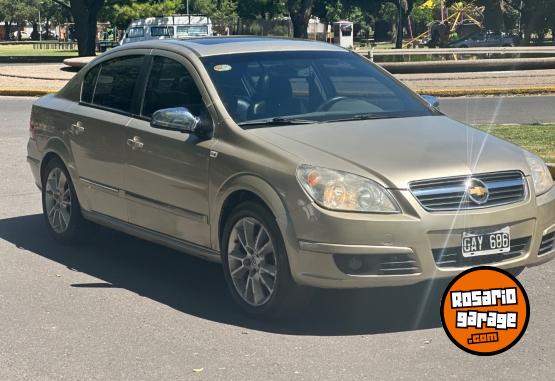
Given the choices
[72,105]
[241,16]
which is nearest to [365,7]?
[241,16]

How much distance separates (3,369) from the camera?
577 cm

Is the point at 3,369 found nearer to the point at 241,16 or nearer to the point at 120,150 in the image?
the point at 120,150

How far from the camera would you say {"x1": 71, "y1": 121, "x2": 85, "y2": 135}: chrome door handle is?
856 centimetres

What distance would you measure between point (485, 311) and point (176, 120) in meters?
2.92

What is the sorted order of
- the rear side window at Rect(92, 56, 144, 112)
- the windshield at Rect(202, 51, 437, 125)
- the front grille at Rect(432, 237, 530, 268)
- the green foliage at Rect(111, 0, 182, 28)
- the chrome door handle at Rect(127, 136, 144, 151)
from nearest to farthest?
the front grille at Rect(432, 237, 530, 268)
the windshield at Rect(202, 51, 437, 125)
the chrome door handle at Rect(127, 136, 144, 151)
the rear side window at Rect(92, 56, 144, 112)
the green foliage at Rect(111, 0, 182, 28)

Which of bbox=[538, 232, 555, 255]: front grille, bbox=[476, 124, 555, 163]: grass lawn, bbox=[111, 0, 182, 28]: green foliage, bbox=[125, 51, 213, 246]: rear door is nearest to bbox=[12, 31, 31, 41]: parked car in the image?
bbox=[111, 0, 182, 28]: green foliage

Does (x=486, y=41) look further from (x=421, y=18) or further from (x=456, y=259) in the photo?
(x=456, y=259)

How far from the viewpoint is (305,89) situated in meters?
7.62

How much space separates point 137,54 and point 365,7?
3724 inches

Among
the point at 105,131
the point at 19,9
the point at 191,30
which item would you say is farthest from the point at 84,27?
the point at 19,9

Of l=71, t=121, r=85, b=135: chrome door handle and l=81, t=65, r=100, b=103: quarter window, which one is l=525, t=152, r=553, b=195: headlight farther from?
l=81, t=65, r=100, b=103: quarter window

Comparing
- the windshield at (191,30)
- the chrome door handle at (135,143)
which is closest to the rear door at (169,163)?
the chrome door handle at (135,143)

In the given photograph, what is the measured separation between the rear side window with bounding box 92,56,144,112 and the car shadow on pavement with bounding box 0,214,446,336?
117 centimetres

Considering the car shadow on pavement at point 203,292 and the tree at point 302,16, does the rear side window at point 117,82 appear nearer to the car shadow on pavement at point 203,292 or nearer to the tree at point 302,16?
the car shadow on pavement at point 203,292
